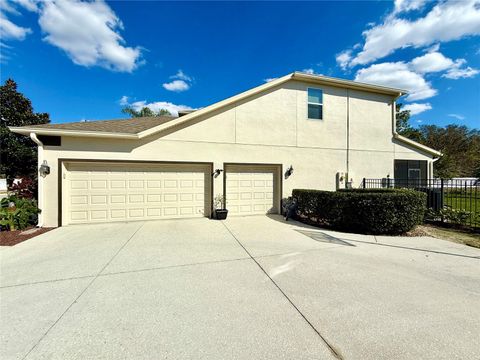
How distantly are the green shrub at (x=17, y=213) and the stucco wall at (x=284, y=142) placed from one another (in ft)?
1.39

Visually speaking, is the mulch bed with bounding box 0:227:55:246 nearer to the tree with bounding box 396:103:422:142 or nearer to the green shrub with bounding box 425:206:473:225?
the green shrub with bounding box 425:206:473:225

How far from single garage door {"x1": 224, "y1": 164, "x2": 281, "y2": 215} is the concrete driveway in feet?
13.0

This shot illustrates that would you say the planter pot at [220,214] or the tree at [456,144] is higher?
the tree at [456,144]

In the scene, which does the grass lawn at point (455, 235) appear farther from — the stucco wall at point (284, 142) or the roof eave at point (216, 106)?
the roof eave at point (216, 106)

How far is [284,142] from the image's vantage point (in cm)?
991

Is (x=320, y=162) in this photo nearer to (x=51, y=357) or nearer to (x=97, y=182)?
(x=97, y=182)

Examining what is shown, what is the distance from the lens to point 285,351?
7.05ft

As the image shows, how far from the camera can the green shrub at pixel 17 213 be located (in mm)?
6805

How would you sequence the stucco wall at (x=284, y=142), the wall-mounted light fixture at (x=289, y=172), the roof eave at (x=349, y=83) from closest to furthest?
the stucco wall at (x=284, y=142) < the wall-mounted light fixture at (x=289, y=172) < the roof eave at (x=349, y=83)

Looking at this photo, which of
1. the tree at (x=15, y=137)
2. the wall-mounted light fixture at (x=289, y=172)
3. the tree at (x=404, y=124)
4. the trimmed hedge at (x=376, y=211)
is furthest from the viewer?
the tree at (x=404, y=124)

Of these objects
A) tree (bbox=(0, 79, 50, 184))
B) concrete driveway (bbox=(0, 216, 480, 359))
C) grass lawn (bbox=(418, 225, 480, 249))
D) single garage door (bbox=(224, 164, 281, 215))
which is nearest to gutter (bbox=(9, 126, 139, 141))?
concrete driveway (bbox=(0, 216, 480, 359))

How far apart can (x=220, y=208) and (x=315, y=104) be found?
6.72 meters

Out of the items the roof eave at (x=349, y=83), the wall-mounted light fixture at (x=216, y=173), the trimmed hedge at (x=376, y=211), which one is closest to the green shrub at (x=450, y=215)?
the trimmed hedge at (x=376, y=211)

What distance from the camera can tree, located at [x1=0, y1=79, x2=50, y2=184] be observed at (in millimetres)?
15617
